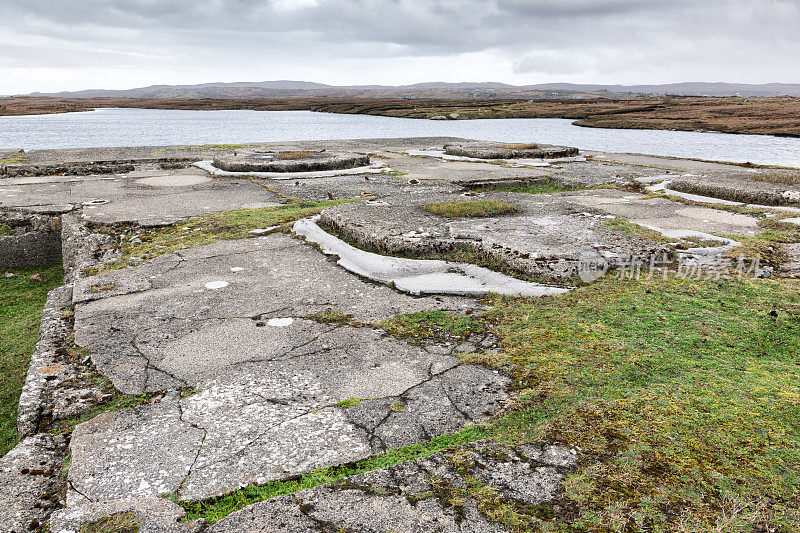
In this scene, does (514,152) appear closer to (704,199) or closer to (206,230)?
(704,199)

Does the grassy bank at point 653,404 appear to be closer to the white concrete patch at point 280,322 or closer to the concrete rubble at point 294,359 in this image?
the concrete rubble at point 294,359

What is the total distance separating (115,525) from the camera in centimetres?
190

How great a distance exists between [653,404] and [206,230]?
5.55 meters

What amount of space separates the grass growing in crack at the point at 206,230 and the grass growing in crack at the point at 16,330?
955 mm

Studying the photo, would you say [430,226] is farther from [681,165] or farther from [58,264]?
[681,165]

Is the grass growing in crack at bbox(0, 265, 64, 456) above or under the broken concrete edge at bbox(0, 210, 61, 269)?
under

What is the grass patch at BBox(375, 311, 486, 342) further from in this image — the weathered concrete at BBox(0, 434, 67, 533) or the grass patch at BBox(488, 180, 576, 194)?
the grass patch at BBox(488, 180, 576, 194)

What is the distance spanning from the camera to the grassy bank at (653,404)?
1.95 m

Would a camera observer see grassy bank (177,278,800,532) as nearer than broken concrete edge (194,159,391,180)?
Yes

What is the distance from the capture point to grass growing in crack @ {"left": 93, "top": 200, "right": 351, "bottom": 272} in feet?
18.6

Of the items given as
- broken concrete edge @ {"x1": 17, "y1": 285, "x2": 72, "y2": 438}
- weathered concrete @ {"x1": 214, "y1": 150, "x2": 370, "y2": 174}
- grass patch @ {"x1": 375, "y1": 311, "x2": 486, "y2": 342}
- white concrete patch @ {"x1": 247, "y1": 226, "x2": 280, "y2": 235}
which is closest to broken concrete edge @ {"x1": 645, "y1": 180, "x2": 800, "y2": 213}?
grass patch @ {"x1": 375, "y1": 311, "x2": 486, "y2": 342}

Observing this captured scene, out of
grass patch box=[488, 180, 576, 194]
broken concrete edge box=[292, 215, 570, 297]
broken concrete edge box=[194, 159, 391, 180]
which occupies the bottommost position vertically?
broken concrete edge box=[292, 215, 570, 297]

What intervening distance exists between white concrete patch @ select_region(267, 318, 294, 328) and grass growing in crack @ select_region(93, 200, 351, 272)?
2341 millimetres

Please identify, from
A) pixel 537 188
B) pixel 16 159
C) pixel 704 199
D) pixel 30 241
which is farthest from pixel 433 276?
pixel 16 159
